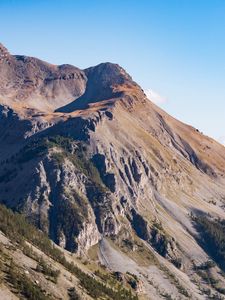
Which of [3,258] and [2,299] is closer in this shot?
[2,299]

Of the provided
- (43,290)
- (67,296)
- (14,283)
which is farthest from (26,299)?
(67,296)

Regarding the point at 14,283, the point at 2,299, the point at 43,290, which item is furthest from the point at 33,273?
the point at 2,299

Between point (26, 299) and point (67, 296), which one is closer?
point (26, 299)

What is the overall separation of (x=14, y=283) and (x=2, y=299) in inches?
583

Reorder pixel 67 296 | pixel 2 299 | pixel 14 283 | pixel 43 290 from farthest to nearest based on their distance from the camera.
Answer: pixel 67 296
pixel 43 290
pixel 14 283
pixel 2 299

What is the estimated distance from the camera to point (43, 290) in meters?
186

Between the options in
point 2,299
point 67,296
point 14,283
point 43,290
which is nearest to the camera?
point 2,299

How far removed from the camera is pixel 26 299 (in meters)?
166

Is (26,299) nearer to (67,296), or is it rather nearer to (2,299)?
(2,299)

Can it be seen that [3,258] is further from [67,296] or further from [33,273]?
[67,296]

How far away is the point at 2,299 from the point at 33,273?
1514 inches

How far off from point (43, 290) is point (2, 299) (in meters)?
30.6

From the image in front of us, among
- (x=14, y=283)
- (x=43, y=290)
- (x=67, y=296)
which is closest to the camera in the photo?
(x=14, y=283)

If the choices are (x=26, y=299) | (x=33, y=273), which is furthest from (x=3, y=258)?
(x=26, y=299)
